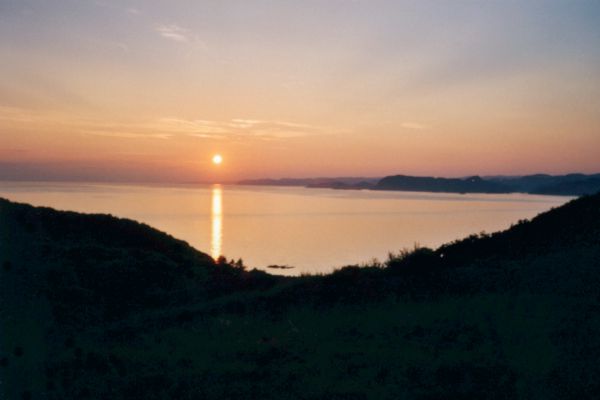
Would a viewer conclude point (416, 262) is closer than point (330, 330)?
No

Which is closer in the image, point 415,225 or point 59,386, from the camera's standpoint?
point 59,386

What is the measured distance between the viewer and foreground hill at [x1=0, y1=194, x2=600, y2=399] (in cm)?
819

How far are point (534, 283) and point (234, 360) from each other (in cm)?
1010

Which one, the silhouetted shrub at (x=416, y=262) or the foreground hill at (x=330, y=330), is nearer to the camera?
the foreground hill at (x=330, y=330)

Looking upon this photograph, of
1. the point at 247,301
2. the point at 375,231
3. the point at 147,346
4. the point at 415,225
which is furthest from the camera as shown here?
the point at 415,225

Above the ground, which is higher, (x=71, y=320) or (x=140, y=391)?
(x=140, y=391)

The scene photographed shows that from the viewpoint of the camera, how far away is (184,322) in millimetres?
15281

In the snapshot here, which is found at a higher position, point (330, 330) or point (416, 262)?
point (416, 262)

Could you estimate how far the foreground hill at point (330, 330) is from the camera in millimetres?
8188

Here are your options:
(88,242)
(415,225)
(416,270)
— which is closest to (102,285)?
(88,242)

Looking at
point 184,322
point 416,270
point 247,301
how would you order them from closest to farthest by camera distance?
point 184,322
point 247,301
point 416,270

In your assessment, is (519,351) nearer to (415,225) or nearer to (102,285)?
(102,285)

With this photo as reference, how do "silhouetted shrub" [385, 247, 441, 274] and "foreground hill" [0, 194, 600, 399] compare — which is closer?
"foreground hill" [0, 194, 600, 399]

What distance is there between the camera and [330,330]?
1223 centimetres
